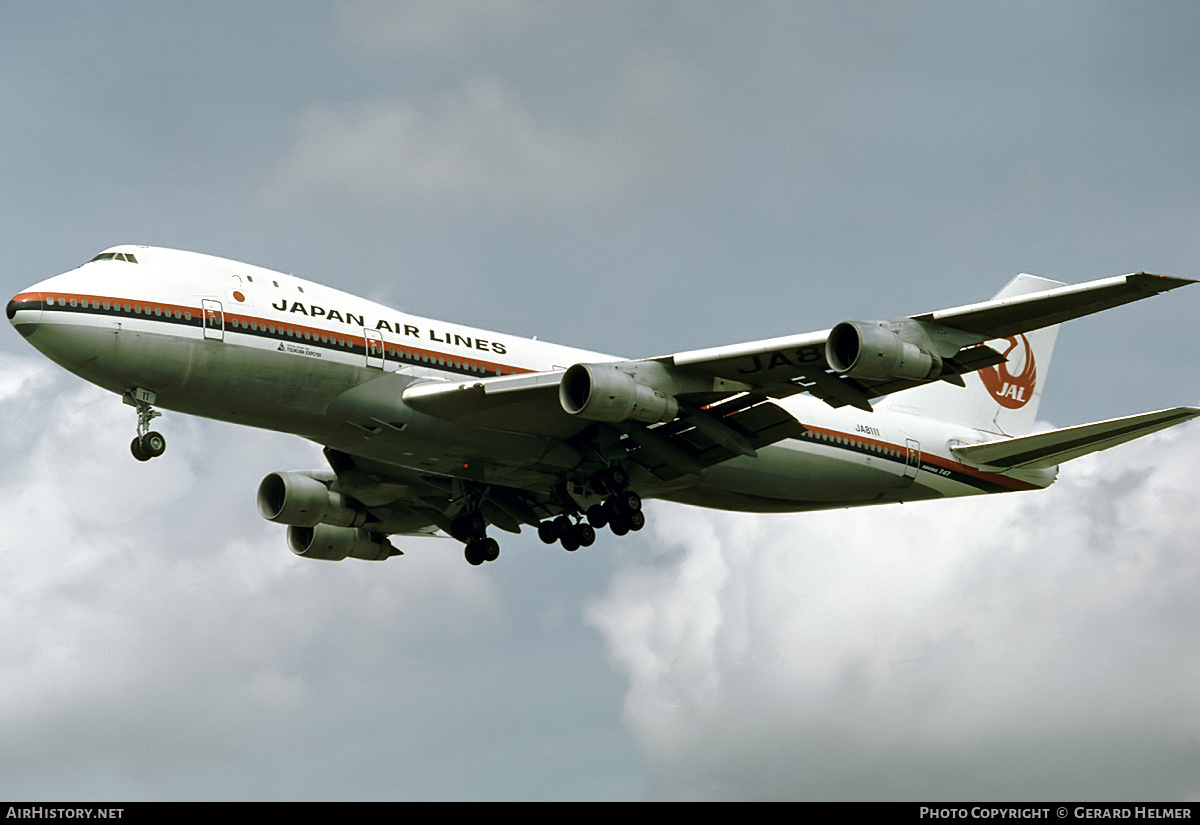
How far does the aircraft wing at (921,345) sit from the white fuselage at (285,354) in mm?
4650

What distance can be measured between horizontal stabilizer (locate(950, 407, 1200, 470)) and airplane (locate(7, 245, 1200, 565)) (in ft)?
0.24

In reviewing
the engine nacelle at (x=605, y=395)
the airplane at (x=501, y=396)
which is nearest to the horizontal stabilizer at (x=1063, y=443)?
the airplane at (x=501, y=396)

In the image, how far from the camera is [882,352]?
3034cm

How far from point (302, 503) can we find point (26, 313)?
35.2ft

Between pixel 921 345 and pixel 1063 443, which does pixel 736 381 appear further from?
pixel 1063 443

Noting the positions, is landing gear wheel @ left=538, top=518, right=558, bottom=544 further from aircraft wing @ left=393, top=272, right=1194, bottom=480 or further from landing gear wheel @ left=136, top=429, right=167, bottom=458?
landing gear wheel @ left=136, top=429, right=167, bottom=458

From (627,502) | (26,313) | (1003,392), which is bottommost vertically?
(627,502)

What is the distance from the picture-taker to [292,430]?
1288 inches

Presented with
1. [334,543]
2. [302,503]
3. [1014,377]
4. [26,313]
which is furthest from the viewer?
[1014,377]

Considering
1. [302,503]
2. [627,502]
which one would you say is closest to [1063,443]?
[627,502]

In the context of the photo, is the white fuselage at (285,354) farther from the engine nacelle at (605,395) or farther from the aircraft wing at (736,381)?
the engine nacelle at (605,395)

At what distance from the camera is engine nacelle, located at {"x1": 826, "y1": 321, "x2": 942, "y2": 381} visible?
1195 inches

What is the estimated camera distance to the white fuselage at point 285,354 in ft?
98.9
